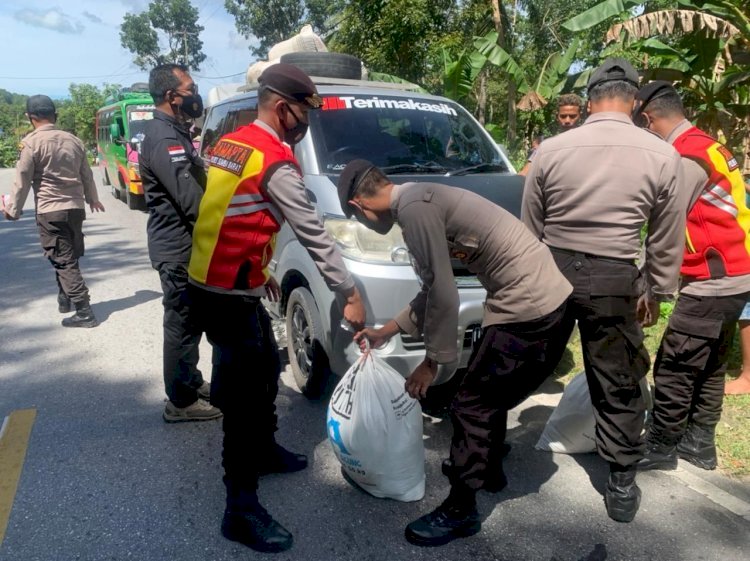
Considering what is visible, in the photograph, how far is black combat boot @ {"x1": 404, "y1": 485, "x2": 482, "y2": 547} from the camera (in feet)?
8.84

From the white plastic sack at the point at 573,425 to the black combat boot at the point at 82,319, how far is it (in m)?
4.37

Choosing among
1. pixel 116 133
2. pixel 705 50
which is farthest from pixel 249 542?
pixel 116 133

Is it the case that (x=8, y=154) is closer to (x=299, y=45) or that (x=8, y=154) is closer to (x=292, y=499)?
(x=299, y=45)

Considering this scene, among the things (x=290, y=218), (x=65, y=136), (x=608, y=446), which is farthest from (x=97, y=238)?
(x=608, y=446)

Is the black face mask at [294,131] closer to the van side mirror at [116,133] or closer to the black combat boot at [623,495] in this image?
the black combat boot at [623,495]

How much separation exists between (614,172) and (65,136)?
519cm

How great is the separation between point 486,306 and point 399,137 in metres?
2.25

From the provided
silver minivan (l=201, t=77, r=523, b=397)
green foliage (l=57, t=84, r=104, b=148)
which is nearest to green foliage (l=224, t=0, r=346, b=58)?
green foliage (l=57, t=84, r=104, b=148)

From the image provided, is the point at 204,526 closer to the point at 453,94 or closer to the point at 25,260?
the point at 25,260

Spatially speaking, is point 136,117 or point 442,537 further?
point 136,117

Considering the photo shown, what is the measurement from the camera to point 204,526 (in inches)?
112

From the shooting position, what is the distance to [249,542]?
2672mm

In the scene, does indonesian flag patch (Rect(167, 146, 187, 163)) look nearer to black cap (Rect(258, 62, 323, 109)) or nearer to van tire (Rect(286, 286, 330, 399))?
black cap (Rect(258, 62, 323, 109))

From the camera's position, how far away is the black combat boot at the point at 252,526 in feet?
8.71
